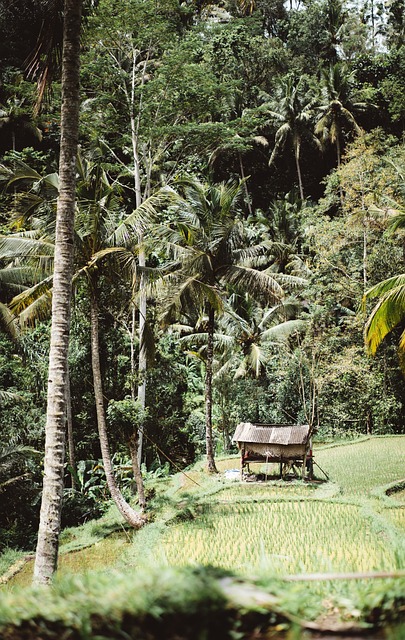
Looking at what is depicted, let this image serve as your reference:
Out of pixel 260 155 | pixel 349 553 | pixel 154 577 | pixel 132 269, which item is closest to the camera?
pixel 154 577

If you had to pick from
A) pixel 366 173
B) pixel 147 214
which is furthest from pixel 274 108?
pixel 147 214

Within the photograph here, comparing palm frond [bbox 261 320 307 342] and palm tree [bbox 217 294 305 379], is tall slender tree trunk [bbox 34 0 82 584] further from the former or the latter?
palm frond [bbox 261 320 307 342]

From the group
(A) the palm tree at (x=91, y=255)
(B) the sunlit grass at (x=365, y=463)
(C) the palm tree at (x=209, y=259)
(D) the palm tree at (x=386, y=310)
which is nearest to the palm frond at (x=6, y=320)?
(A) the palm tree at (x=91, y=255)

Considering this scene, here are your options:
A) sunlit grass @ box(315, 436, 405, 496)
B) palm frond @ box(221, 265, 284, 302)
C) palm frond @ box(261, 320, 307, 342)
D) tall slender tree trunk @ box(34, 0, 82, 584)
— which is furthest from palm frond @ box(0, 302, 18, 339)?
sunlit grass @ box(315, 436, 405, 496)

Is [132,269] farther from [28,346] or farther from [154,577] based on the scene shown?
[154,577]

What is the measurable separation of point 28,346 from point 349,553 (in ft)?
42.9

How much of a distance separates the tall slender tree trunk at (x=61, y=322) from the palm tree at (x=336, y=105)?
22802 millimetres

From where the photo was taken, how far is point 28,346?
54.9 feet

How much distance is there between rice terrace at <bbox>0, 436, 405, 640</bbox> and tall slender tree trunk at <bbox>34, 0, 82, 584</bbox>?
2.97 feet

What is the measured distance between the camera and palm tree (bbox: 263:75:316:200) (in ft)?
95.3

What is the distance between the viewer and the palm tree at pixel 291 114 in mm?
29050

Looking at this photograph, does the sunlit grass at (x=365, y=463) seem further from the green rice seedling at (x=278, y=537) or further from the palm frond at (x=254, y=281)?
the palm frond at (x=254, y=281)

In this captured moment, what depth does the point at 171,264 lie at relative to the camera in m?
14.5

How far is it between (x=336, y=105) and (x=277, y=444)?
71.9ft
